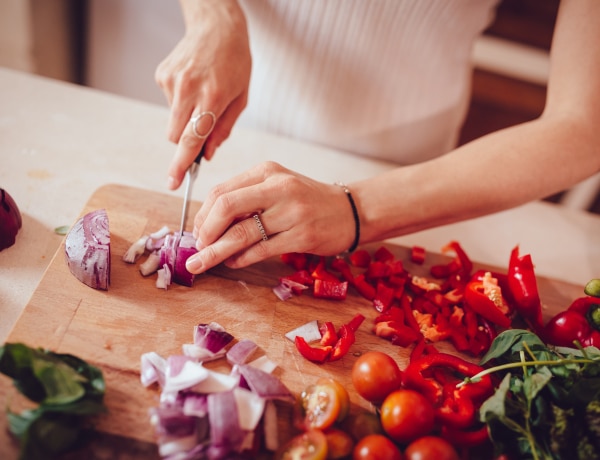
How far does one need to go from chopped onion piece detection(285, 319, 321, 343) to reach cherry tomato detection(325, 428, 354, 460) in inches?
11.0

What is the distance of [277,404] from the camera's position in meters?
1.20

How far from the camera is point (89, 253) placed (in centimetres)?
130

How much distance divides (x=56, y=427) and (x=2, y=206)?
71 centimetres

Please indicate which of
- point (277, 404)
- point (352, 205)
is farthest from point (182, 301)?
point (352, 205)

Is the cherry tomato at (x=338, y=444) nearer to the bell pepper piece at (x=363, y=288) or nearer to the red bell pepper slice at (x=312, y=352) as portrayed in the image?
the red bell pepper slice at (x=312, y=352)

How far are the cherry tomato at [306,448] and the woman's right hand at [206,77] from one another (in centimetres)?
83

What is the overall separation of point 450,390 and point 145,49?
2.37m

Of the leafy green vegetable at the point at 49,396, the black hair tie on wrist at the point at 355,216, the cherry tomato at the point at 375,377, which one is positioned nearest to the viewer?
the leafy green vegetable at the point at 49,396

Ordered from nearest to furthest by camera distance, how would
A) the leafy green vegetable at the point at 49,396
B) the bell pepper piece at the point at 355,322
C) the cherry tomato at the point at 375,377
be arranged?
the leafy green vegetable at the point at 49,396
the cherry tomato at the point at 375,377
the bell pepper piece at the point at 355,322

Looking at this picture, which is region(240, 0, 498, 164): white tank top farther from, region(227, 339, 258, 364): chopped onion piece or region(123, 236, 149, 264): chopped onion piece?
region(227, 339, 258, 364): chopped onion piece

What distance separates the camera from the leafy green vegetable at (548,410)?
110 centimetres

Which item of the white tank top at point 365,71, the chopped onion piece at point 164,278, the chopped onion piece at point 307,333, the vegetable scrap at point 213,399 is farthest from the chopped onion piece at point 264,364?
the white tank top at point 365,71

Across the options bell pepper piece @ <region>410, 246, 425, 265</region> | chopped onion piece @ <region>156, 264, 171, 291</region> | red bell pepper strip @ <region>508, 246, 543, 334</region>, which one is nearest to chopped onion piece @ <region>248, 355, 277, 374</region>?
chopped onion piece @ <region>156, 264, 171, 291</region>

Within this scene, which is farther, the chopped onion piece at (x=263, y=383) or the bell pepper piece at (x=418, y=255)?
the bell pepper piece at (x=418, y=255)
